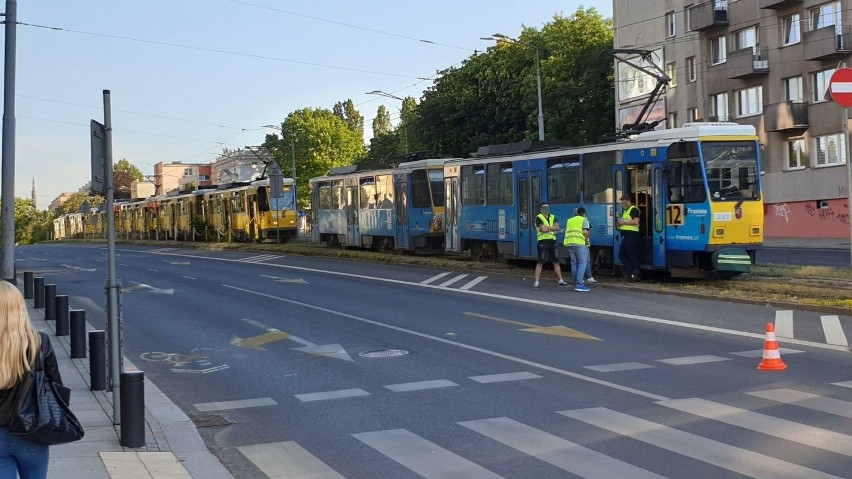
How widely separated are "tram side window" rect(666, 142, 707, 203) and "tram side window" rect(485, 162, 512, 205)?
7029 mm

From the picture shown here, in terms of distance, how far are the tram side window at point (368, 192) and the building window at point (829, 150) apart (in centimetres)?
2033

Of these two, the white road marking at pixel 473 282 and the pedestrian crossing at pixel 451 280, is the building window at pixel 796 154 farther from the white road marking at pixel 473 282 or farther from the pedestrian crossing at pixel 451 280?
the white road marking at pixel 473 282

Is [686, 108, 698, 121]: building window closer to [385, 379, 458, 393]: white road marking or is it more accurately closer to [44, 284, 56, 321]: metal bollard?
[44, 284, 56, 321]: metal bollard

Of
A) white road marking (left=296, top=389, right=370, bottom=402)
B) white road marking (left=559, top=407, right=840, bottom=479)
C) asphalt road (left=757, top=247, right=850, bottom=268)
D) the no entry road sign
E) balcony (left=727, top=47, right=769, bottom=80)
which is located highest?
balcony (left=727, top=47, right=769, bottom=80)

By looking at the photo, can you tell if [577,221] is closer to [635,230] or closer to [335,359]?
[635,230]

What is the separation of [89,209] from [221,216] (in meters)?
45.4

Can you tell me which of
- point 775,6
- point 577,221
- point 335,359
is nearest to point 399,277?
point 577,221

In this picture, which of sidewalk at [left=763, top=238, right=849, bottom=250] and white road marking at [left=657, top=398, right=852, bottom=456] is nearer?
white road marking at [left=657, top=398, right=852, bottom=456]

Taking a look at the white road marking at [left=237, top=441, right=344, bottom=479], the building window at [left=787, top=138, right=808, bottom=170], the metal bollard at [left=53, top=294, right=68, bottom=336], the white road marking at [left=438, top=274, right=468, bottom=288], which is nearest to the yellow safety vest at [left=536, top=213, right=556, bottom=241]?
the white road marking at [left=438, top=274, right=468, bottom=288]

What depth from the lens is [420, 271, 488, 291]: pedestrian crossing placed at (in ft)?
73.5

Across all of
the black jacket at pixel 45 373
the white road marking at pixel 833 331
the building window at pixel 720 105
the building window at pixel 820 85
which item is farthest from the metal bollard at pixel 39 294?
the building window at pixel 720 105

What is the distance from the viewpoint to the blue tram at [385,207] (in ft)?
110

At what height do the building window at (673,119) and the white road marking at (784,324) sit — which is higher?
the building window at (673,119)

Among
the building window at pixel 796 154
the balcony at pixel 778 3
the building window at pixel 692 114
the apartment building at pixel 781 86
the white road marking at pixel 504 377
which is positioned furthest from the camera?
the building window at pixel 692 114
